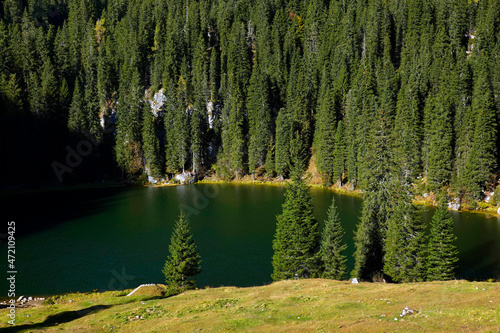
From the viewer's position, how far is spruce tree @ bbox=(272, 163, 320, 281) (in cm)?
3881

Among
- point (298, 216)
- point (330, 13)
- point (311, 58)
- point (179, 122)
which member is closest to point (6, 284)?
point (298, 216)

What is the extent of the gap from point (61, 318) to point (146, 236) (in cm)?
3044

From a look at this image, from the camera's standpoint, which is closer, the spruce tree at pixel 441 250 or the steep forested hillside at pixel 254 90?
the spruce tree at pixel 441 250

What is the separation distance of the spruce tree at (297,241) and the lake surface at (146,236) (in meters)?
4.47

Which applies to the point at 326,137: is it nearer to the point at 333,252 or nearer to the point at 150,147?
the point at 150,147

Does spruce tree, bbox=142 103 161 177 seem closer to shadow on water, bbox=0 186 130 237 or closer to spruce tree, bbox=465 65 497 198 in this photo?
shadow on water, bbox=0 186 130 237

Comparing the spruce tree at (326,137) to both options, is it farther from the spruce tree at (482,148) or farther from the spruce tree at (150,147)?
the spruce tree at (150,147)

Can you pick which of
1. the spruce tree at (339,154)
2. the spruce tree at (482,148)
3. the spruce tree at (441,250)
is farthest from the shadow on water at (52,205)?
the spruce tree at (482,148)

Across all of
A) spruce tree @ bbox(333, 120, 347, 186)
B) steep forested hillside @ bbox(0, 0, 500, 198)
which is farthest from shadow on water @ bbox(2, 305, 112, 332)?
spruce tree @ bbox(333, 120, 347, 186)

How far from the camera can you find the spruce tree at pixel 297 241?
3881 centimetres

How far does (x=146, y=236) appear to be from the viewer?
193ft

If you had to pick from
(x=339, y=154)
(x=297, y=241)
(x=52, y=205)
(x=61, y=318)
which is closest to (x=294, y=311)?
(x=297, y=241)

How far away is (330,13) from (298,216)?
5122 inches

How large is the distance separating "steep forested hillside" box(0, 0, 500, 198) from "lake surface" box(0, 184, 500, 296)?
1874 centimetres
